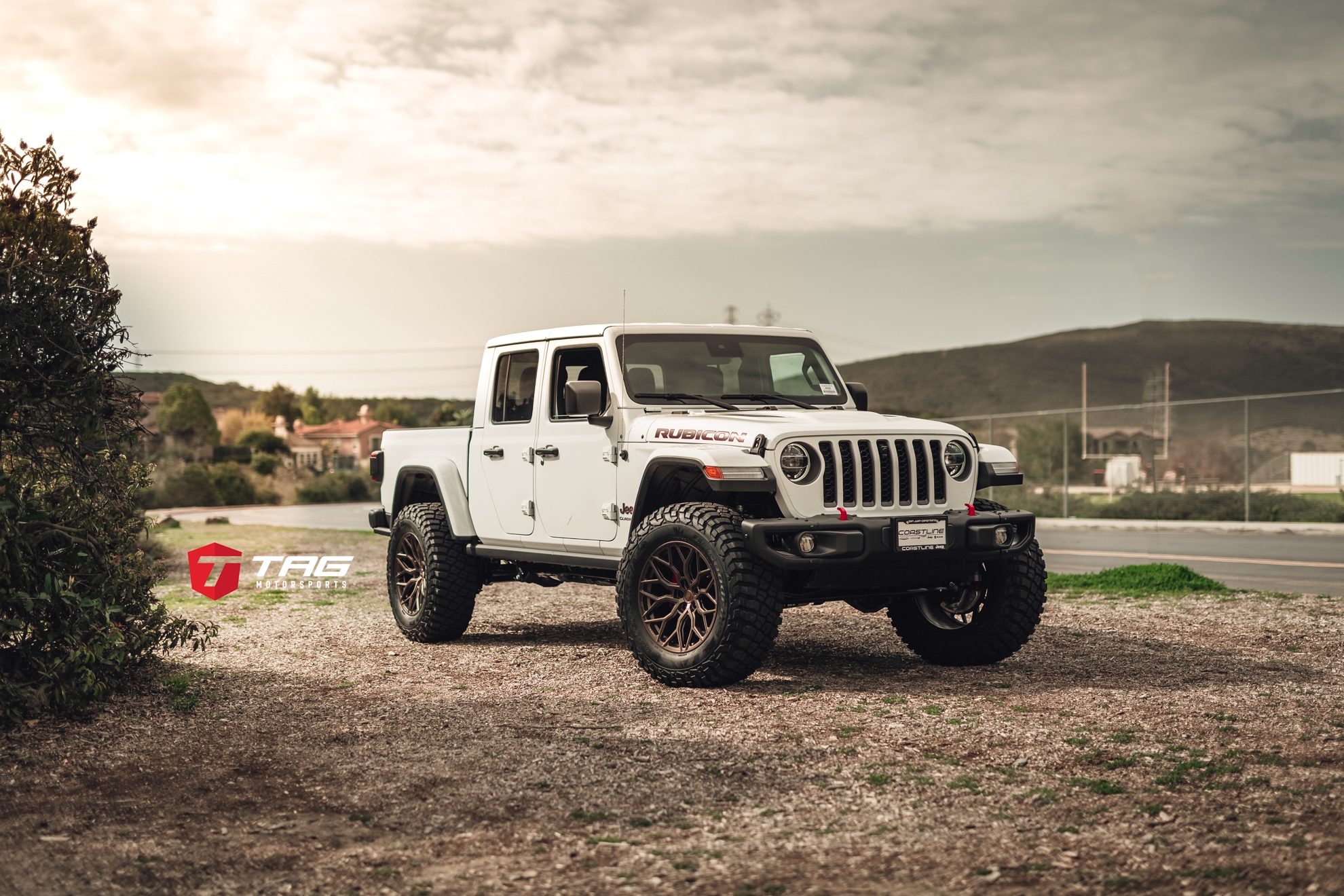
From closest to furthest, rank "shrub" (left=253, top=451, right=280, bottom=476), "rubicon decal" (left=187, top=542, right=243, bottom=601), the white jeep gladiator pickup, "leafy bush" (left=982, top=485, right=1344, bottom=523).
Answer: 1. the white jeep gladiator pickup
2. "rubicon decal" (left=187, top=542, right=243, bottom=601)
3. "leafy bush" (left=982, top=485, right=1344, bottom=523)
4. "shrub" (left=253, top=451, right=280, bottom=476)

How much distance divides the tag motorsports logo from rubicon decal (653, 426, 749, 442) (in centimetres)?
730

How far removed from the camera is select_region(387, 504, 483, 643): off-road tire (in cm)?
970

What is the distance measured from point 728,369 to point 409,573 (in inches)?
128

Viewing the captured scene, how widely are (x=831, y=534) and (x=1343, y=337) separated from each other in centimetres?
16999

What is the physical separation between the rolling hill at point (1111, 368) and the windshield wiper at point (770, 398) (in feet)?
421

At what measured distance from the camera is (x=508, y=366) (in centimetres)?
967

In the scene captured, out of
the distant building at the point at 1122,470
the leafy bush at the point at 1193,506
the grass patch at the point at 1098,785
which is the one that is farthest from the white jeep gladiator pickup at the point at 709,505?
the distant building at the point at 1122,470

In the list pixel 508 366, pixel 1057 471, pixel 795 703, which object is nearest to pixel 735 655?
pixel 795 703

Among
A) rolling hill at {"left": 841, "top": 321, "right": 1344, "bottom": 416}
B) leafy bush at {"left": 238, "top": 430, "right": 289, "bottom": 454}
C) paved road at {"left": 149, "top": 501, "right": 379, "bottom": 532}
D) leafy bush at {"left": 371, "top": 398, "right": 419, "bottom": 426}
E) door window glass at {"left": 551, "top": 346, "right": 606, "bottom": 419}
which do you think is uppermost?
rolling hill at {"left": 841, "top": 321, "right": 1344, "bottom": 416}

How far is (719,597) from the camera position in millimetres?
7273

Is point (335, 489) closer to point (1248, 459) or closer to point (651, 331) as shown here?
point (1248, 459)

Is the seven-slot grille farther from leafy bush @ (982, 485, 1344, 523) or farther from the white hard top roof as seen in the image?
leafy bush @ (982, 485, 1344, 523)

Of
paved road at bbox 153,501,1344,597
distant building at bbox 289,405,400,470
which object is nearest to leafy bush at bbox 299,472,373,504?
paved road at bbox 153,501,1344,597

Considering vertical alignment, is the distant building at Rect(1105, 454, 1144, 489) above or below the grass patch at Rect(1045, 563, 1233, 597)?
above
